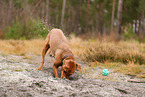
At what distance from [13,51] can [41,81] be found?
4.55 m

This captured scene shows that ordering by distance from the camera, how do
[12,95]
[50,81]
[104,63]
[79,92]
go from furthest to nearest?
1. [104,63]
2. [50,81]
3. [79,92]
4. [12,95]

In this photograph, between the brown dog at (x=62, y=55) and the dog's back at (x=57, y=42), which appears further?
the dog's back at (x=57, y=42)

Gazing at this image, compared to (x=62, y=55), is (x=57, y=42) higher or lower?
higher

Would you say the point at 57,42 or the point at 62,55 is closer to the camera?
the point at 62,55

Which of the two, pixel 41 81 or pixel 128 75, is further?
pixel 128 75

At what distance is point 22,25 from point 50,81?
401 inches

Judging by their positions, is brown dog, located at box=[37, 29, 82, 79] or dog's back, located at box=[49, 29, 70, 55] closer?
brown dog, located at box=[37, 29, 82, 79]

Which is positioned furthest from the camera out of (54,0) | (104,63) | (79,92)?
(54,0)

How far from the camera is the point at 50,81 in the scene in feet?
10.5

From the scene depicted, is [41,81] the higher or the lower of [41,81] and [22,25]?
the lower

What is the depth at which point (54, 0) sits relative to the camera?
2827 cm

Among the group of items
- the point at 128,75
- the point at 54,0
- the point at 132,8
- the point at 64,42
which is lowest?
the point at 128,75

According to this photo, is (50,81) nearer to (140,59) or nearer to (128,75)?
(128,75)

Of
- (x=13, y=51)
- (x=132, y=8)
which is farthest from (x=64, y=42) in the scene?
(x=132, y=8)
